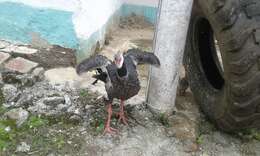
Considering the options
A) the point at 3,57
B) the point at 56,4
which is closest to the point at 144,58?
the point at 56,4

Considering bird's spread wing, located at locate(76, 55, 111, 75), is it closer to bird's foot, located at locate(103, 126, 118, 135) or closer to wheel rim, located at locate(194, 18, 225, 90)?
bird's foot, located at locate(103, 126, 118, 135)

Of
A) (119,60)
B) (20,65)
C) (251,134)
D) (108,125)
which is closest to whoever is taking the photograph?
(119,60)

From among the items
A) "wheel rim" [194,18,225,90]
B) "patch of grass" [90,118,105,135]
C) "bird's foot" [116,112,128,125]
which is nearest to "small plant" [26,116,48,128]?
"patch of grass" [90,118,105,135]

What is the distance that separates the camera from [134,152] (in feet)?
11.9

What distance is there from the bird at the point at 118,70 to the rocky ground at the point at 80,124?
209 millimetres

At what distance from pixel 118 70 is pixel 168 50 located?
51cm

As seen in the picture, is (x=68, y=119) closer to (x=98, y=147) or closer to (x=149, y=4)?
(x=98, y=147)

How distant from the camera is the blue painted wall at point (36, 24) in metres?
4.87

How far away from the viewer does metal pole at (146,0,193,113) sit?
3814 millimetres

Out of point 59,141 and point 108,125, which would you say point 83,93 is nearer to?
point 108,125

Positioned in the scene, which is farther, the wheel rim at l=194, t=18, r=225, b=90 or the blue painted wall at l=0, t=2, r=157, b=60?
the blue painted wall at l=0, t=2, r=157, b=60

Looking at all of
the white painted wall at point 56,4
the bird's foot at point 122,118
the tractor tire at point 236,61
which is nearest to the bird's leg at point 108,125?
the bird's foot at point 122,118

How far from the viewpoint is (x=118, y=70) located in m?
3.69

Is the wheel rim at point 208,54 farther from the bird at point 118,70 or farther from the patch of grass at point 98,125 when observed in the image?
the patch of grass at point 98,125
